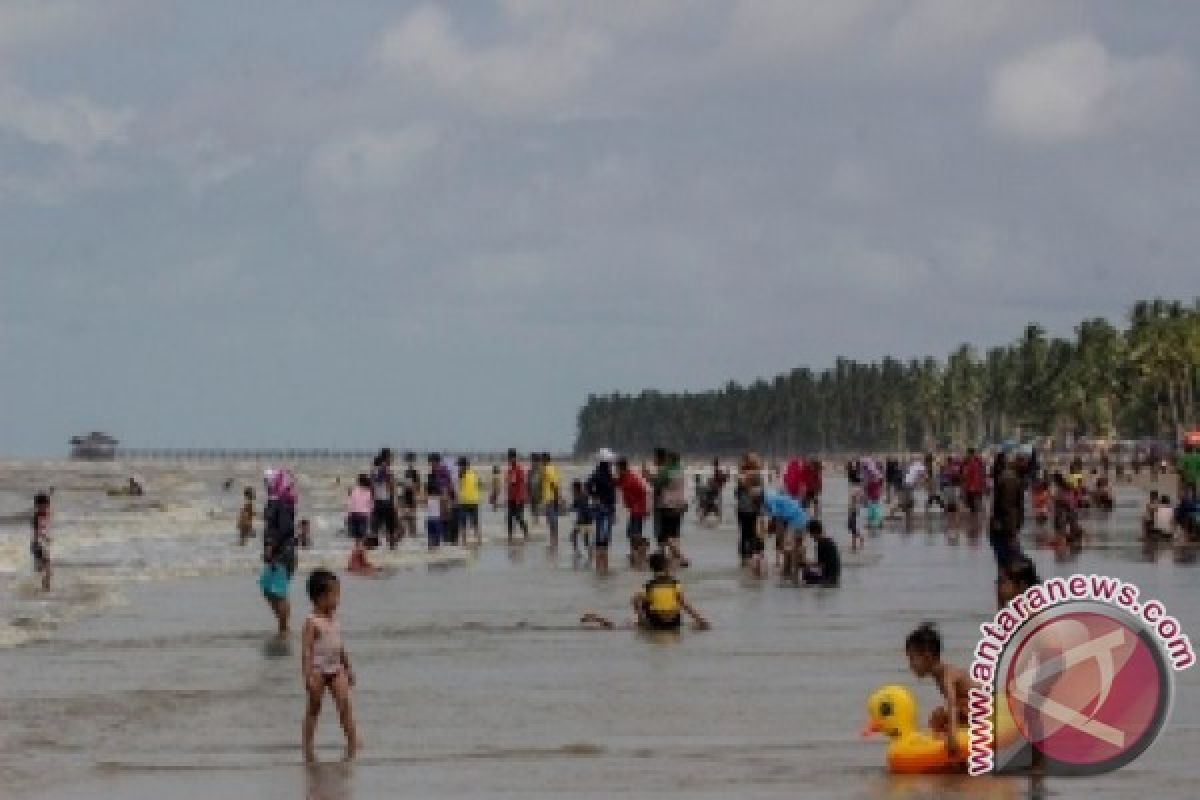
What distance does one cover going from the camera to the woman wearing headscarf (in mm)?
23344

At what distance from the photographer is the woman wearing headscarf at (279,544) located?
23344 millimetres

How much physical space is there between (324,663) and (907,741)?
12.0 feet

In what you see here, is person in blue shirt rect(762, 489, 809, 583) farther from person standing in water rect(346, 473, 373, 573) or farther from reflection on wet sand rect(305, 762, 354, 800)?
reflection on wet sand rect(305, 762, 354, 800)

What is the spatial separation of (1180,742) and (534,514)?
125 ft

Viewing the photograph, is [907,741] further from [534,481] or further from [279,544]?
[534,481]

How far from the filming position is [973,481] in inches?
2071

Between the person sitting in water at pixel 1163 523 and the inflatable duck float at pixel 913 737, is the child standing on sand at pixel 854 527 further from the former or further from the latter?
the inflatable duck float at pixel 913 737

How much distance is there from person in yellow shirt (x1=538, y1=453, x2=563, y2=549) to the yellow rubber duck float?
95.7 ft

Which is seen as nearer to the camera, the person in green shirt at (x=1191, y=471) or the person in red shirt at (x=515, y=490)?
the person in green shirt at (x=1191, y=471)

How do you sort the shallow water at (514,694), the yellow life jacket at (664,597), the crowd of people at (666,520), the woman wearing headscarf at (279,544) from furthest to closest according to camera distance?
1. the woman wearing headscarf at (279,544)
2. the yellow life jacket at (664,597)
3. the crowd of people at (666,520)
4. the shallow water at (514,694)

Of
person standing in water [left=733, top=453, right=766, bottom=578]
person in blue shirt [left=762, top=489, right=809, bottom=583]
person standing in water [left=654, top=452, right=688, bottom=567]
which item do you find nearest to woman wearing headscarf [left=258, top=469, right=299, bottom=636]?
person in blue shirt [left=762, top=489, right=809, bottom=583]

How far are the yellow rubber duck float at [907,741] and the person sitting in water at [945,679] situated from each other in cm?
5

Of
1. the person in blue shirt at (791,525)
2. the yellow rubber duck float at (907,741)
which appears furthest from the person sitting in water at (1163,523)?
the yellow rubber duck float at (907,741)

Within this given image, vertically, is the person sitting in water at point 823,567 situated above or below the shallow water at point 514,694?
above
